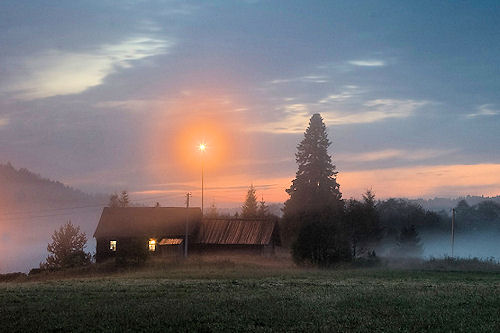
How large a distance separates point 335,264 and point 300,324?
1744 inches

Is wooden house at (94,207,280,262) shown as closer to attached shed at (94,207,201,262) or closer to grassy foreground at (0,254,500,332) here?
attached shed at (94,207,201,262)

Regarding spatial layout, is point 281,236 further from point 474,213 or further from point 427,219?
point 474,213

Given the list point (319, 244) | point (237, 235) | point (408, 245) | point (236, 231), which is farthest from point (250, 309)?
point (408, 245)

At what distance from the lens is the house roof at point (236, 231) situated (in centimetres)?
8281

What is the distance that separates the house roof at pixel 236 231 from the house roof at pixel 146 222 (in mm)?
1798

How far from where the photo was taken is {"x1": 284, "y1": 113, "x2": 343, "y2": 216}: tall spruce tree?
85875 mm

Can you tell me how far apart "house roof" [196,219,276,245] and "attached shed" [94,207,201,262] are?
5.47 ft

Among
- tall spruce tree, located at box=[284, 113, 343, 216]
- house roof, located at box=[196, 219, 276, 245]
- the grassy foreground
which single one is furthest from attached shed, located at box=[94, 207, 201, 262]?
the grassy foreground

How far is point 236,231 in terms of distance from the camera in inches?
3327

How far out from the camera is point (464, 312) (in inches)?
947

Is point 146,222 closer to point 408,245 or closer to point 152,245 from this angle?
point 152,245

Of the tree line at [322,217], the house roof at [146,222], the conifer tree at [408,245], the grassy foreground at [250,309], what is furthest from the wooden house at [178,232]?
the grassy foreground at [250,309]

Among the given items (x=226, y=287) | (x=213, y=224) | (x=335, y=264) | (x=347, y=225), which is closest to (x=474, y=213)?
(x=347, y=225)

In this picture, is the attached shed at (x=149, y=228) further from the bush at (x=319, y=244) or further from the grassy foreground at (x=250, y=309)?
the grassy foreground at (x=250, y=309)
